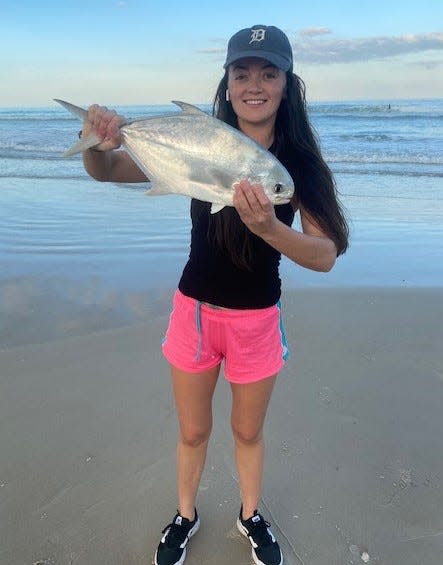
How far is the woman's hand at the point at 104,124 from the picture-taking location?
2.29m

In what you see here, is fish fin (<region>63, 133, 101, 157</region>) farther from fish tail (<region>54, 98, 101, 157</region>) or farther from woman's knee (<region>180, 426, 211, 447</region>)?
woman's knee (<region>180, 426, 211, 447</region>)

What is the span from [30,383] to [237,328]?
2.21 m

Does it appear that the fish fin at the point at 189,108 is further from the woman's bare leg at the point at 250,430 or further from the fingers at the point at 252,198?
the woman's bare leg at the point at 250,430

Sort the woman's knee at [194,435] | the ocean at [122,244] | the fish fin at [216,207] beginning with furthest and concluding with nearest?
1. the ocean at [122,244]
2. the woman's knee at [194,435]
3. the fish fin at [216,207]

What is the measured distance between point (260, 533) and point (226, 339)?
1.05 metres

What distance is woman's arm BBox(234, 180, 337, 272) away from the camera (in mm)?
1969

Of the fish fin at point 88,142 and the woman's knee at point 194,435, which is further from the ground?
the fish fin at point 88,142

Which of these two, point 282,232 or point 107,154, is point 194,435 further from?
point 107,154

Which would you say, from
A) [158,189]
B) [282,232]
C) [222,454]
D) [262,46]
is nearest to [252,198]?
[282,232]

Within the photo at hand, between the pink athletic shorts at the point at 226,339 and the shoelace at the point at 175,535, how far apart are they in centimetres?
86

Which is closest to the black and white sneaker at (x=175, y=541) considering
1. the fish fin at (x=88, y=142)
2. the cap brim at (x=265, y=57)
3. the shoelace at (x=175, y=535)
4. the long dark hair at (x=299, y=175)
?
the shoelace at (x=175, y=535)

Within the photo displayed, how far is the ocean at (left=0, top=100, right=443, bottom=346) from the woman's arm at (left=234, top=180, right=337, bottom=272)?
119 inches

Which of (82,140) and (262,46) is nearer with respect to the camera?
(262,46)

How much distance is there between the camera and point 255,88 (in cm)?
225
